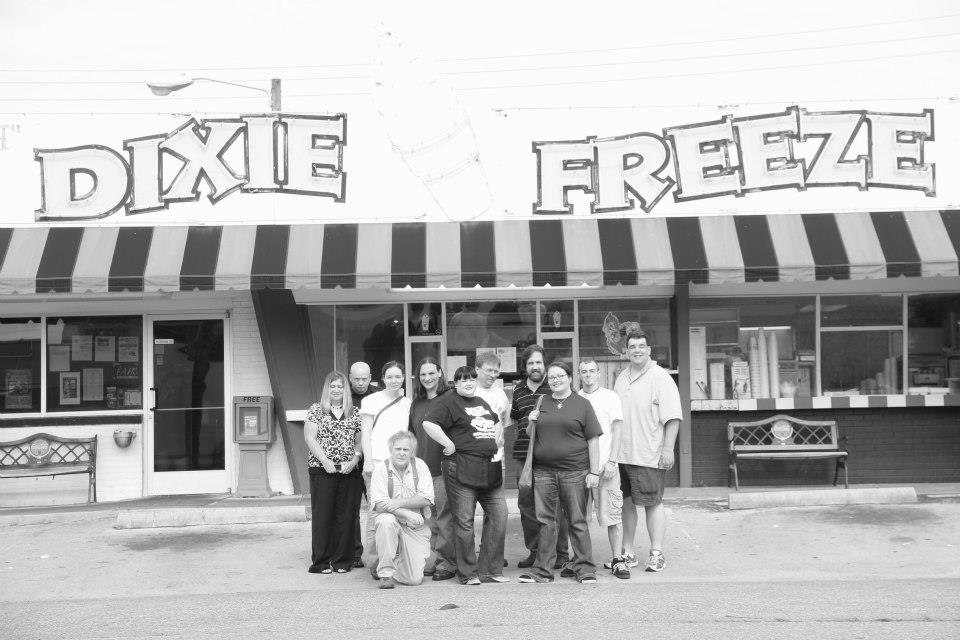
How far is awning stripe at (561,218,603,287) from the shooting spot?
1141 cm

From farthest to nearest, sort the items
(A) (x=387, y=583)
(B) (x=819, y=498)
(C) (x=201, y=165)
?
(C) (x=201, y=165) → (B) (x=819, y=498) → (A) (x=387, y=583)

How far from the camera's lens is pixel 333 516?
28.8 feet

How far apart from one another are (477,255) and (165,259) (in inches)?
137

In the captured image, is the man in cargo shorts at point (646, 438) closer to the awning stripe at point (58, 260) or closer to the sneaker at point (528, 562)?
the sneaker at point (528, 562)

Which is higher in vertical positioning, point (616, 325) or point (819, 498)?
point (616, 325)

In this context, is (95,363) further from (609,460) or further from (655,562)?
(655,562)

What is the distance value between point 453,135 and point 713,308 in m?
3.84

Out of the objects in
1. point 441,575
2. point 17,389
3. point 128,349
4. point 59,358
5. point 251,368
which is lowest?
point 441,575

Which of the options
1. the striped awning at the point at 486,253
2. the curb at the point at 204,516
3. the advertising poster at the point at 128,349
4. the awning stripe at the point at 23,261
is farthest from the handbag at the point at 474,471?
the advertising poster at the point at 128,349

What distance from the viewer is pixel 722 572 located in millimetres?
8508

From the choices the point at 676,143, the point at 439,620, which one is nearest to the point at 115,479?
the point at 439,620

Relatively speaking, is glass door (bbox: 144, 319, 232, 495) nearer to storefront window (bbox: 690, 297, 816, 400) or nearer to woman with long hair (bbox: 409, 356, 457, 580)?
woman with long hair (bbox: 409, 356, 457, 580)

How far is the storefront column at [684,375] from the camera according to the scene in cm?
1249

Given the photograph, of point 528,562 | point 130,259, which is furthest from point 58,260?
point 528,562
